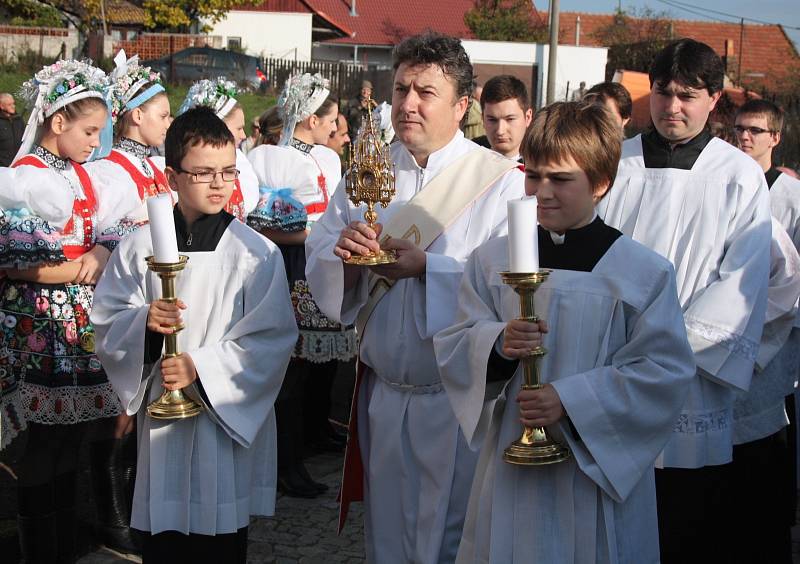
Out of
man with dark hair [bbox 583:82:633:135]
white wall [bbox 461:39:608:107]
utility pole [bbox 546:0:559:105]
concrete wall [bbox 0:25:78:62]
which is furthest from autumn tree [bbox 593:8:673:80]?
man with dark hair [bbox 583:82:633:135]

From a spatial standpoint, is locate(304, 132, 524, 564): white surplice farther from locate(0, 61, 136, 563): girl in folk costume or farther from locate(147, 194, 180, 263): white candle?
locate(0, 61, 136, 563): girl in folk costume

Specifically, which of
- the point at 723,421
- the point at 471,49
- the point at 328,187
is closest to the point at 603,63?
the point at 471,49

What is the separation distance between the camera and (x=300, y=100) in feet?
22.5

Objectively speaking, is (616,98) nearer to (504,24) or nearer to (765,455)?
(765,455)

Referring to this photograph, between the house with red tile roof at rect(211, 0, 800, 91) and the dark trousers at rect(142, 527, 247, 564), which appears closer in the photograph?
the dark trousers at rect(142, 527, 247, 564)

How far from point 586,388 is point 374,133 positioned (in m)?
1.25

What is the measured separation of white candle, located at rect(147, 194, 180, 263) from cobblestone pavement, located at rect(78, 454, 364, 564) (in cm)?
216

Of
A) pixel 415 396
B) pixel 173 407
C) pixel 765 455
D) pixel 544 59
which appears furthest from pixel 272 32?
pixel 173 407

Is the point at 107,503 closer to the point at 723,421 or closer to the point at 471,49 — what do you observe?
the point at 723,421

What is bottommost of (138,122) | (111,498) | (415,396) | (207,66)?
(111,498)

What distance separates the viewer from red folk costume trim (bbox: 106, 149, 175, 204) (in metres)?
5.29

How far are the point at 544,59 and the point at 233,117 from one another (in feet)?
97.3

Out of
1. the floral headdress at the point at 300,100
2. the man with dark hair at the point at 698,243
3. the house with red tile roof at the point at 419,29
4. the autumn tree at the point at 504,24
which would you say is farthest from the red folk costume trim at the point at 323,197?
the house with red tile roof at the point at 419,29

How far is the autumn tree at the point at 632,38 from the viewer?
116 feet
